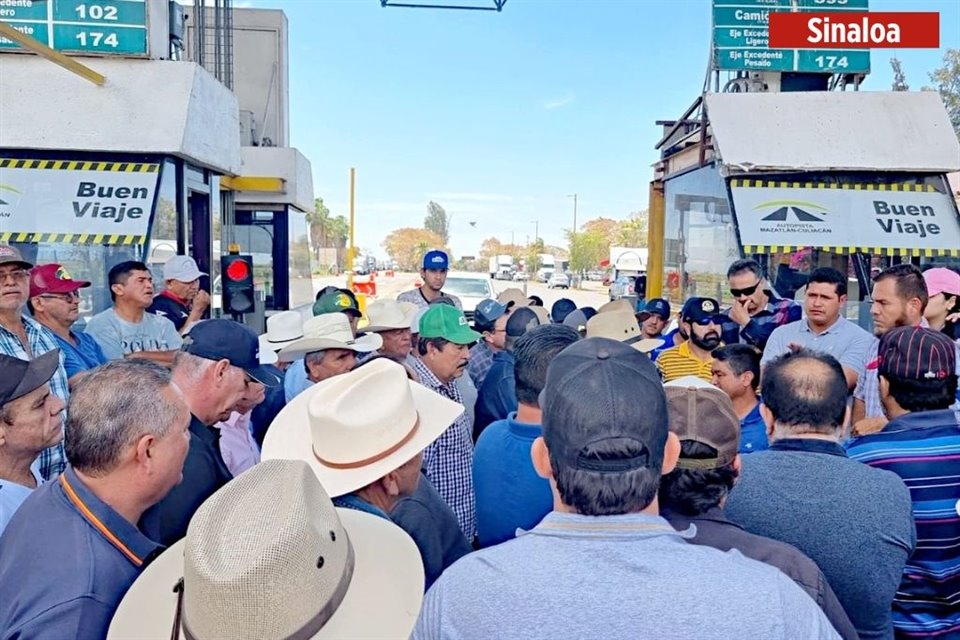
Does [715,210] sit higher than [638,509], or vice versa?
[715,210]

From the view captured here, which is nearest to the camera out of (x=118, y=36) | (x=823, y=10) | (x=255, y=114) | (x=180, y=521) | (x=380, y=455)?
(x=380, y=455)

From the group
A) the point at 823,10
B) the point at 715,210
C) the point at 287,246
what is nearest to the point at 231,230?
the point at 287,246

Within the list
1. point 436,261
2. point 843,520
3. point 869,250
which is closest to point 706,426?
point 843,520

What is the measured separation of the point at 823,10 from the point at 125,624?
10174 mm

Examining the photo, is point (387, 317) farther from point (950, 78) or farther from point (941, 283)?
point (950, 78)

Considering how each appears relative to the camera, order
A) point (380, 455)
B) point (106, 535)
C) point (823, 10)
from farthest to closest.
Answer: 1. point (823, 10)
2. point (380, 455)
3. point (106, 535)

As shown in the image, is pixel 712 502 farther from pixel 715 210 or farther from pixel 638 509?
pixel 715 210

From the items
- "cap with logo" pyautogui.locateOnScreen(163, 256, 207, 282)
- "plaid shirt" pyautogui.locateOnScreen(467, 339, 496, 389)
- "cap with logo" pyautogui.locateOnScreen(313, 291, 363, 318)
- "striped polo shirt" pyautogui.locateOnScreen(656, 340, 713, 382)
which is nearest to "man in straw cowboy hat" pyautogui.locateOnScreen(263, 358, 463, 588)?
"striped polo shirt" pyautogui.locateOnScreen(656, 340, 713, 382)

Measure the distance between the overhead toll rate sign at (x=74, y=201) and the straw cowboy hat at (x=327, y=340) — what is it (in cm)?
284

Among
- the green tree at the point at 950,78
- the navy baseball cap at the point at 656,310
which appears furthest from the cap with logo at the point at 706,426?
the green tree at the point at 950,78

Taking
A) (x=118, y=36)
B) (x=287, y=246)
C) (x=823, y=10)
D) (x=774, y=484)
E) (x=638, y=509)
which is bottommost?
(x=774, y=484)

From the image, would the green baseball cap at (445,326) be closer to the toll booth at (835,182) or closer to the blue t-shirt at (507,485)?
the blue t-shirt at (507,485)

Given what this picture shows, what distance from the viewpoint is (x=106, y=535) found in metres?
1.77

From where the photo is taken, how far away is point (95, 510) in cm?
178
